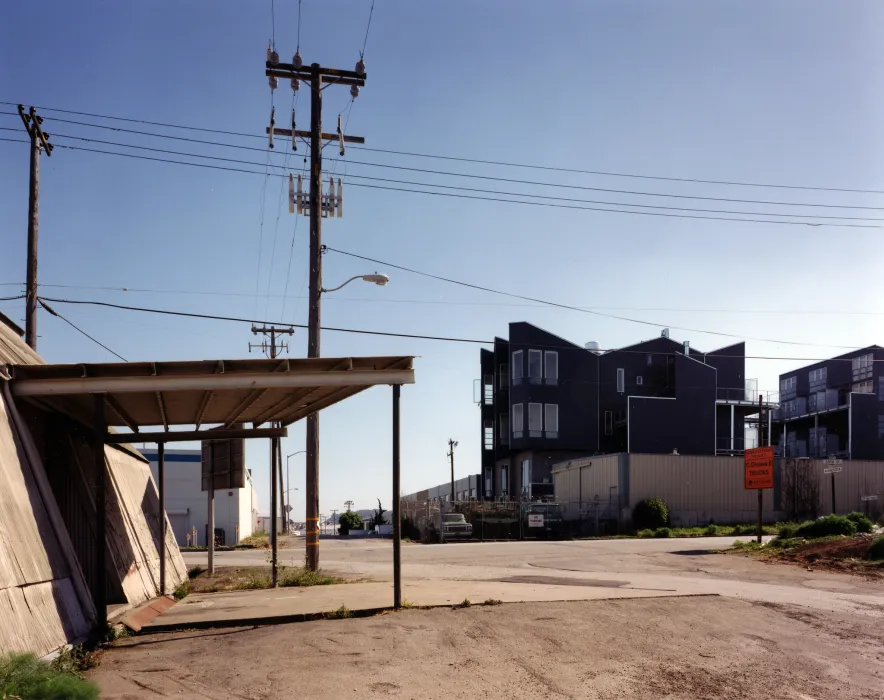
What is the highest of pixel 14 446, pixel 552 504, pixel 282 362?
pixel 282 362

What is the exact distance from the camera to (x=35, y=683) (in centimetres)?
696

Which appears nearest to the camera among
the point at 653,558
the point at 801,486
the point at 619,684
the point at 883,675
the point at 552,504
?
the point at 619,684

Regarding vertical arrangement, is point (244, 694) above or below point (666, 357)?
below

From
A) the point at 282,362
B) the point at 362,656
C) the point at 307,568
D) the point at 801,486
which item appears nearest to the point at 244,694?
the point at 362,656

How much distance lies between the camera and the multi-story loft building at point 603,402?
178 feet

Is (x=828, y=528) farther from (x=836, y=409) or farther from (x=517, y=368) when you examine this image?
(x=836, y=409)

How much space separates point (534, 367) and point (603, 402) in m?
5.61

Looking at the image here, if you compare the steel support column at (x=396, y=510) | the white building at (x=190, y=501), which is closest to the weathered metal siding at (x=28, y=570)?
the steel support column at (x=396, y=510)

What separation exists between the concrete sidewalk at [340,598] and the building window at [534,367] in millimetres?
37901

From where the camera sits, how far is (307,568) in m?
18.8

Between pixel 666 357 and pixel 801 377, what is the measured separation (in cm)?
2363

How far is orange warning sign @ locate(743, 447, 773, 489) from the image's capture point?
96.8ft

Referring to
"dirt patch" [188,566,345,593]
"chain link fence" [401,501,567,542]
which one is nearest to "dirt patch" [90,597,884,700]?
"dirt patch" [188,566,345,593]

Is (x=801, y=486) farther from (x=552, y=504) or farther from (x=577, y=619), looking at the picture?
(x=577, y=619)
